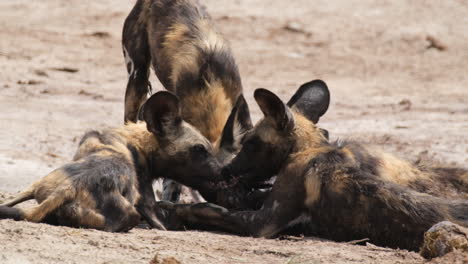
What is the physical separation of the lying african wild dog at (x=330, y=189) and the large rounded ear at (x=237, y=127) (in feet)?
0.74

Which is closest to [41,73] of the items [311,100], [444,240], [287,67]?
[287,67]

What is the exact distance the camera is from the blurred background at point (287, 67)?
961cm

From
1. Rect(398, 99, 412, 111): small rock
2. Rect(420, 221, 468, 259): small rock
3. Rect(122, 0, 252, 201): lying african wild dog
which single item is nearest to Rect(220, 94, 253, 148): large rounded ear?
Rect(122, 0, 252, 201): lying african wild dog

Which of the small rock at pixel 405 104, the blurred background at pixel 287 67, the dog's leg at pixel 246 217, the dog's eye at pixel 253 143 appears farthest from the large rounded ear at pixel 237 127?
the small rock at pixel 405 104

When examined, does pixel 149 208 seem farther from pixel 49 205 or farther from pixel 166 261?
pixel 166 261

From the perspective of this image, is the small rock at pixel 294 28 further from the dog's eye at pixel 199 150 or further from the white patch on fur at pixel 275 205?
the white patch on fur at pixel 275 205

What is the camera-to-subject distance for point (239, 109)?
6809 mm

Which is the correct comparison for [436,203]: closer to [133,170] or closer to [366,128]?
[133,170]

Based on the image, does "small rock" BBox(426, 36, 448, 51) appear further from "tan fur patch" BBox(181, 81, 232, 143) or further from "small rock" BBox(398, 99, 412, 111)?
"tan fur patch" BBox(181, 81, 232, 143)

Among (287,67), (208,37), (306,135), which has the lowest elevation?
(287,67)

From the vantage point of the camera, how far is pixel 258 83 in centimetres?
1300

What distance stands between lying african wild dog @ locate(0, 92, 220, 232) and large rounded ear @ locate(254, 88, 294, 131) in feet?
1.69

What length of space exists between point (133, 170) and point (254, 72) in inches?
298

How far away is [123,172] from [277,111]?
3.62 feet
